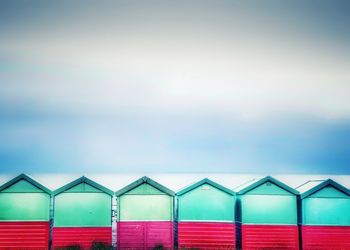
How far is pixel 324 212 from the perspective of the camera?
65.0 feet

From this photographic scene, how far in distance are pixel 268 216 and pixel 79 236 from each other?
27.7 ft

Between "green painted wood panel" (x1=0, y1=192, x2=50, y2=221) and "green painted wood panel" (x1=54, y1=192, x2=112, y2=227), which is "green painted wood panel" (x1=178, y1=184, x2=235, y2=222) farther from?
"green painted wood panel" (x1=0, y1=192, x2=50, y2=221)

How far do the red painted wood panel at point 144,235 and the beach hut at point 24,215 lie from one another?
3274mm

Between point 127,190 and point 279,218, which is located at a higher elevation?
point 127,190

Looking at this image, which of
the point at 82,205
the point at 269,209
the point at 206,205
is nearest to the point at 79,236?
the point at 82,205

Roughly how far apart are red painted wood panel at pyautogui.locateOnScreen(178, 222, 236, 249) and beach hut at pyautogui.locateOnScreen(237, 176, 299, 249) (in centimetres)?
61

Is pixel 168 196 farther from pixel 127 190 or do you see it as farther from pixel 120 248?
pixel 120 248

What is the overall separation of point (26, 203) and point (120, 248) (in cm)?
459

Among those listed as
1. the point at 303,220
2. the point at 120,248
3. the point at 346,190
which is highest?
the point at 346,190

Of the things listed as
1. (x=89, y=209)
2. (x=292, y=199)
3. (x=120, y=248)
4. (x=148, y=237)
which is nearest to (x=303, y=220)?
(x=292, y=199)

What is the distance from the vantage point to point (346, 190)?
1994cm

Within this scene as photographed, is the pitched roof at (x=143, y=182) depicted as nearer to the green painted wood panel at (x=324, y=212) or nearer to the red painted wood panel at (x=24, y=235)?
the red painted wood panel at (x=24, y=235)

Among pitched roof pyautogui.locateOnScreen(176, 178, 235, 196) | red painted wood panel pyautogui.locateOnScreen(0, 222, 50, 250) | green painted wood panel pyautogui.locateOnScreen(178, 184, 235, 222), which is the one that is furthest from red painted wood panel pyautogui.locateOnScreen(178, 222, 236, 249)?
red painted wood panel pyautogui.locateOnScreen(0, 222, 50, 250)

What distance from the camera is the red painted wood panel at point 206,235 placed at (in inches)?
770
